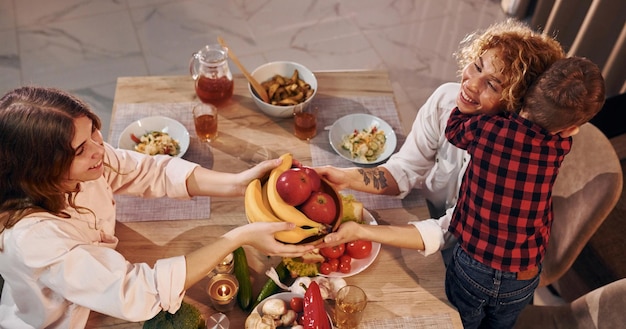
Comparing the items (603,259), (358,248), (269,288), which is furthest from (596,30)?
(269,288)

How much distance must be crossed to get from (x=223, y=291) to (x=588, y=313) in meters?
1.07

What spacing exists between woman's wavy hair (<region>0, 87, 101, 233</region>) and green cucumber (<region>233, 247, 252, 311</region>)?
1.53 feet

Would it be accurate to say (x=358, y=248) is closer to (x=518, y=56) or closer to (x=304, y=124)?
(x=304, y=124)

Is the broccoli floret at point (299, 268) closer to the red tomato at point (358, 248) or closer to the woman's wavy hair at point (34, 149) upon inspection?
the red tomato at point (358, 248)

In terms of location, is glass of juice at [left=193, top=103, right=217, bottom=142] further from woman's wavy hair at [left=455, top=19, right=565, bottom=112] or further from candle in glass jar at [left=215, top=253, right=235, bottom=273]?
woman's wavy hair at [left=455, top=19, right=565, bottom=112]

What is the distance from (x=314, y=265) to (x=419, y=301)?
0.30m

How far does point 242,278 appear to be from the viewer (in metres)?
1.53

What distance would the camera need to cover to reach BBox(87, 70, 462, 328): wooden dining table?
59.9 inches

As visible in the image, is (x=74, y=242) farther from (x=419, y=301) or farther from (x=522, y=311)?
(x=522, y=311)

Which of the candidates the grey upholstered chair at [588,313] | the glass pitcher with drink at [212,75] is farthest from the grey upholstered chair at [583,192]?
the glass pitcher with drink at [212,75]

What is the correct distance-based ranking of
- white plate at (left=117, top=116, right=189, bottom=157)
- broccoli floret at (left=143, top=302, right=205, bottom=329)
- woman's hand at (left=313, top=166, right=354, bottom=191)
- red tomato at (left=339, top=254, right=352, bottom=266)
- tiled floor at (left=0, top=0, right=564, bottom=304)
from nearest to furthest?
broccoli floret at (left=143, top=302, right=205, bottom=329) < red tomato at (left=339, top=254, right=352, bottom=266) < woman's hand at (left=313, top=166, right=354, bottom=191) < white plate at (left=117, top=116, right=189, bottom=157) < tiled floor at (left=0, top=0, right=564, bottom=304)

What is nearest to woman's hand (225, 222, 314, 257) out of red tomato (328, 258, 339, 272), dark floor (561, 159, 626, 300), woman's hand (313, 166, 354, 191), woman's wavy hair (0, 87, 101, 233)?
red tomato (328, 258, 339, 272)

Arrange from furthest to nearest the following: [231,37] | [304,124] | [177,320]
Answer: [231,37], [304,124], [177,320]

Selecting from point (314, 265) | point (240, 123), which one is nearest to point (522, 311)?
point (314, 265)
